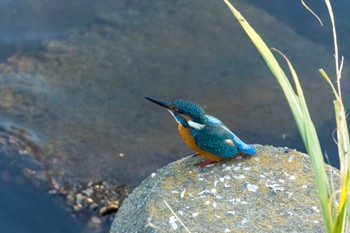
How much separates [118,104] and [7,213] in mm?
1442

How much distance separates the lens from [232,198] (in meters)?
3.79

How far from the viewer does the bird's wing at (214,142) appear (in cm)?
391

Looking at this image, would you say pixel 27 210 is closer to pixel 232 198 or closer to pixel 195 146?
pixel 195 146

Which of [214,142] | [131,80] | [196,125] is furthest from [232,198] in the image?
[131,80]

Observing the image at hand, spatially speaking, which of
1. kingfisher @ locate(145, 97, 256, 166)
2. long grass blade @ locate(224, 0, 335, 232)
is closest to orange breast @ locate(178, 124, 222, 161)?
kingfisher @ locate(145, 97, 256, 166)

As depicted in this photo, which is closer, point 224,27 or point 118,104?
point 118,104

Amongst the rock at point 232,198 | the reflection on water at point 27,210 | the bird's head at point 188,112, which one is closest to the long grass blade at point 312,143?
the rock at point 232,198

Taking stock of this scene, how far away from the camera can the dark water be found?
576 cm

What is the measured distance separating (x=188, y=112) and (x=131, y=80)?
2.57 metres

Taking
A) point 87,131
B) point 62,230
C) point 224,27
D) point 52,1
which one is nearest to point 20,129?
point 87,131

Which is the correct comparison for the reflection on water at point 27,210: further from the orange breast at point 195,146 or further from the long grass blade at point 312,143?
the long grass blade at point 312,143

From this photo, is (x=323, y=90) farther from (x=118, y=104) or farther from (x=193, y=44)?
(x=118, y=104)

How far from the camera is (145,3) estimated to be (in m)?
7.14

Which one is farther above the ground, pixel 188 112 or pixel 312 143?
pixel 312 143
